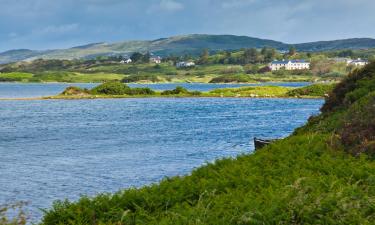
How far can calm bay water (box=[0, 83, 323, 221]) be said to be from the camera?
43.2 m

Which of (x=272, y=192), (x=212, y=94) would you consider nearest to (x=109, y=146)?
(x=272, y=192)

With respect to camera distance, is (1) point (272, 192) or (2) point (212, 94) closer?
(1) point (272, 192)

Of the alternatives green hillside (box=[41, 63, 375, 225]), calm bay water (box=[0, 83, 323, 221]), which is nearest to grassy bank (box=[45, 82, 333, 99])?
calm bay water (box=[0, 83, 323, 221])

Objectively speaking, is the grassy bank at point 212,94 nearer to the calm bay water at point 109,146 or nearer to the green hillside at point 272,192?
the calm bay water at point 109,146

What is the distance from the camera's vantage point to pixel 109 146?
7056cm

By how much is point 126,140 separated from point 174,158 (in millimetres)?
20812

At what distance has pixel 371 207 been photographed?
14.9 m

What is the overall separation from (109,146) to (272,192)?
5422 centimetres

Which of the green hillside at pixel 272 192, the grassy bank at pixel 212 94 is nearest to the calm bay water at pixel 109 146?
the green hillside at pixel 272 192

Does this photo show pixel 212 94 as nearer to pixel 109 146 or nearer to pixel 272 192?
pixel 109 146

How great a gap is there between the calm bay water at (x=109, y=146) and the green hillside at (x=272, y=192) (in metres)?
13.1

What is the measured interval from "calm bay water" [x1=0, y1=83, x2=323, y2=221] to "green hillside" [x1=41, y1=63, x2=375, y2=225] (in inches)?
515

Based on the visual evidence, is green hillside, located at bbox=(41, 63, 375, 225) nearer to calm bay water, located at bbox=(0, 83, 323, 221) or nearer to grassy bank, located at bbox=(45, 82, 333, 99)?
calm bay water, located at bbox=(0, 83, 323, 221)

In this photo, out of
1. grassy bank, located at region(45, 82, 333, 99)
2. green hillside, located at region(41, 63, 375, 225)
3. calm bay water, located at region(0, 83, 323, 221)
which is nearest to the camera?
green hillside, located at region(41, 63, 375, 225)
